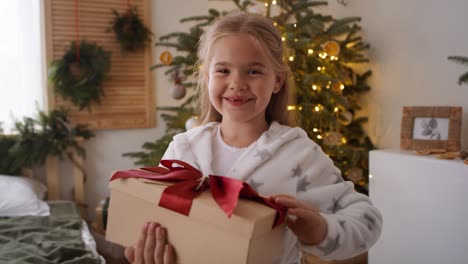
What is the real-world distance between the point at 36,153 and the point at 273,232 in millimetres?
2506

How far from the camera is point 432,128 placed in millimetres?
2184

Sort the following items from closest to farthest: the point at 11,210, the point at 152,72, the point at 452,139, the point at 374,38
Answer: the point at 452,139
the point at 11,210
the point at 374,38
the point at 152,72

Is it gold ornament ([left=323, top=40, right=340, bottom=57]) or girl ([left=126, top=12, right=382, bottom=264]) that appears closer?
girl ([left=126, top=12, right=382, bottom=264])

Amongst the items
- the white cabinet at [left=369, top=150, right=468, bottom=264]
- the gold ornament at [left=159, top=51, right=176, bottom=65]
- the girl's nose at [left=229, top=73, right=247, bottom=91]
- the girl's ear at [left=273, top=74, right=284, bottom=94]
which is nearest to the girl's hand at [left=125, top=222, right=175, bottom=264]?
the girl's nose at [left=229, top=73, right=247, bottom=91]

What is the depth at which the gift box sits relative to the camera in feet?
2.22

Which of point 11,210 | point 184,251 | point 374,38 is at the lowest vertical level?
point 11,210

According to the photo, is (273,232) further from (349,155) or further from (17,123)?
(17,123)

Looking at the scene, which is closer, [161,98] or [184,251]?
[184,251]

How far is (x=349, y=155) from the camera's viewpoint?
2.56m

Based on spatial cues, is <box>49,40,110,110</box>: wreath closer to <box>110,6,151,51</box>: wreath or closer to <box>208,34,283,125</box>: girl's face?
<box>110,6,151,51</box>: wreath

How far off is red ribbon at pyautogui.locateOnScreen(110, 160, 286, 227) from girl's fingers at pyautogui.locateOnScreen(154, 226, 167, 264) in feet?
0.19

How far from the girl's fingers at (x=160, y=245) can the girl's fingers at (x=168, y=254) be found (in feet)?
0.03

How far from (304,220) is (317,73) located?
76.4 inches

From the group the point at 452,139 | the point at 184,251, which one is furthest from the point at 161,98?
the point at 184,251
